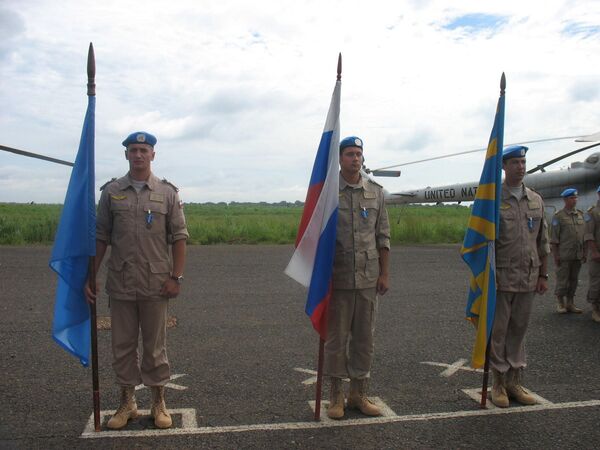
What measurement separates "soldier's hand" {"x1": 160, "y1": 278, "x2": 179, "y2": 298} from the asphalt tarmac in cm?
93

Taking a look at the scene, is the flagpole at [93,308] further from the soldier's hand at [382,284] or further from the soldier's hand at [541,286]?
the soldier's hand at [541,286]

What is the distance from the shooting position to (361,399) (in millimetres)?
4238

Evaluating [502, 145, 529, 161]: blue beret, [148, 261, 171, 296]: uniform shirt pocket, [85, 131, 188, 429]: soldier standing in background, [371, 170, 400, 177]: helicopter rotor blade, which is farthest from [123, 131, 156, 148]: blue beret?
[371, 170, 400, 177]: helicopter rotor blade

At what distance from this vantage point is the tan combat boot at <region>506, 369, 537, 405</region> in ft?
14.5

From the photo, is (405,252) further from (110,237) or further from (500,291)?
(110,237)

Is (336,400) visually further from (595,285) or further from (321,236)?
(595,285)

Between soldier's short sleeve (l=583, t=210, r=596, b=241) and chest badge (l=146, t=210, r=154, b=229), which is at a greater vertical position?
chest badge (l=146, t=210, r=154, b=229)

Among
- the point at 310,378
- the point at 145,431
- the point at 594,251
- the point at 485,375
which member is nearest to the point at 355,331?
the point at 310,378

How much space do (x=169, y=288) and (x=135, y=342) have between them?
483 mm

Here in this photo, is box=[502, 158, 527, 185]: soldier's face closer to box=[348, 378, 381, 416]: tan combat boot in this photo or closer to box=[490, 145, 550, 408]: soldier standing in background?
box=[490, 145, 550, 408]: soldier standing in background

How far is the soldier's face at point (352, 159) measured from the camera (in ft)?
14.2

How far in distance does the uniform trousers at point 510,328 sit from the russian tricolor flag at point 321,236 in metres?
1.47

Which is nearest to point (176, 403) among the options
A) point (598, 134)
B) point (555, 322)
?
point (555, 322)

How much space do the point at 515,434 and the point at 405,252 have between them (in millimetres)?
12583
